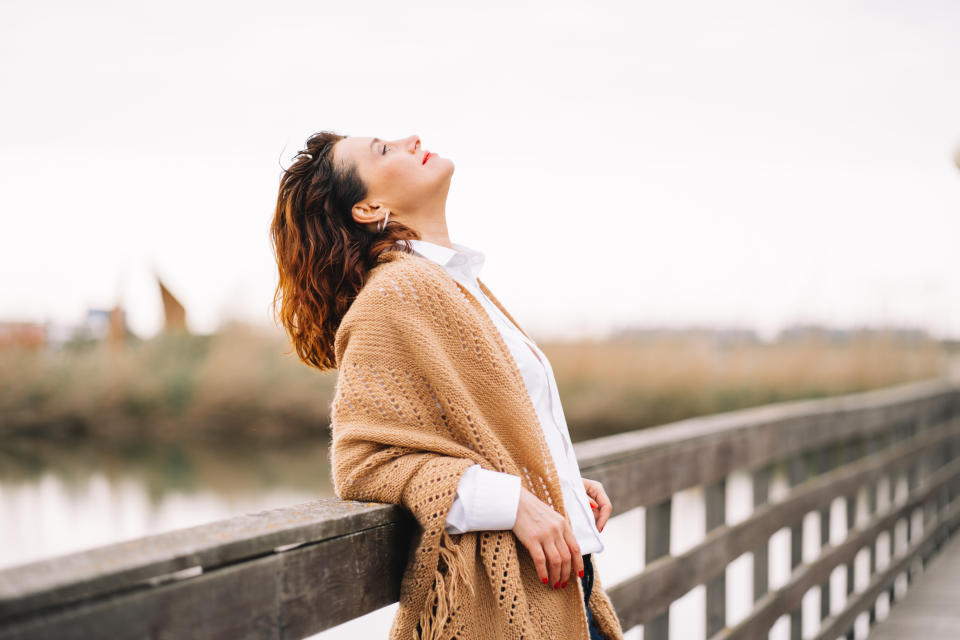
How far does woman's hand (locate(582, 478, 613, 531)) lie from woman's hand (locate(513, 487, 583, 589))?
24 cm

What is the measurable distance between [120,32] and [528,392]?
30.4ft

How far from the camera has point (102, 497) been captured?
22.2ft

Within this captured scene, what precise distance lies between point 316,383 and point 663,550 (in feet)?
25.8

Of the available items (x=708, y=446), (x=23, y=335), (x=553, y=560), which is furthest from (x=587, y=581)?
(x=23, y=335)

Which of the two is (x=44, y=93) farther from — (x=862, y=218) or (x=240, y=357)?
(x=862, y=218)

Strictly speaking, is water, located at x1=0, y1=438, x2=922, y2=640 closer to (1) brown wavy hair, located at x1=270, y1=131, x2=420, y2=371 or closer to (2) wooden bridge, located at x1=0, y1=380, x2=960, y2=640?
(2) wooden bridge, located at x1=0, y1=380, x2=960, y2=640

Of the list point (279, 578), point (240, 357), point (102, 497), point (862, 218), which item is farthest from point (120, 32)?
point (279, 578)

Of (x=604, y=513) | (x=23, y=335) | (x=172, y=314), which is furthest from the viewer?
(x=172, y=314)

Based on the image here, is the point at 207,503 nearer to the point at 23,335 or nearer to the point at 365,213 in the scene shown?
the point at 23,335

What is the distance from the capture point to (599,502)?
147cm

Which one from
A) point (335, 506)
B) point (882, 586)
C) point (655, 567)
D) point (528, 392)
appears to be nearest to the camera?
point (335, 506)

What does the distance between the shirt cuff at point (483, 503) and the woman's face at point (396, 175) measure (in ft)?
1.50

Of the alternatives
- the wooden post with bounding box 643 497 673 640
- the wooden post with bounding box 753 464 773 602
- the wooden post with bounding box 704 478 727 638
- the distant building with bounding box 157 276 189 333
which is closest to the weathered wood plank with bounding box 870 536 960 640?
the wooden post with bounding box 753 464 773 602

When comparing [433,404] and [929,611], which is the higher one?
[433,404]
